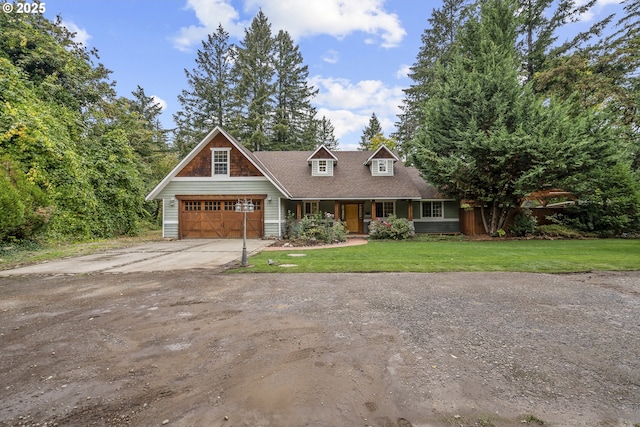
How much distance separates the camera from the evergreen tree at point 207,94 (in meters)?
30.1

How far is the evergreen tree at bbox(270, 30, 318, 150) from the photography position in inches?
1224

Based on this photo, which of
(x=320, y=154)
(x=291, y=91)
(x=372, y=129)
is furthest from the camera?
(x=372, y=129)

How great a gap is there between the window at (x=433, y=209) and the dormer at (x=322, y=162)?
6412 mm

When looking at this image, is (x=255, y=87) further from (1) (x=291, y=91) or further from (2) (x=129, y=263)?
(2) (x=129, y=263)

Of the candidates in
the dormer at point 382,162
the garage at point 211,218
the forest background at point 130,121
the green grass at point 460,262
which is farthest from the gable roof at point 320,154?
the green grass at point 460,262

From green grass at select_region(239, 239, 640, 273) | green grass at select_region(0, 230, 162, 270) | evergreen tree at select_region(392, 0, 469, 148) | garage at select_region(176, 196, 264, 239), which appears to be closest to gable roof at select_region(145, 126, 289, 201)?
garage at select_region(176, 196, 264, 239)

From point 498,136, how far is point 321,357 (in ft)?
48.1

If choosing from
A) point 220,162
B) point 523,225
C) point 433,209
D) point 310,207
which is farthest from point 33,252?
point 523,225

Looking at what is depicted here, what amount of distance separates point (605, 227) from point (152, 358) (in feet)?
71.0

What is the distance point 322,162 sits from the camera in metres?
19.6

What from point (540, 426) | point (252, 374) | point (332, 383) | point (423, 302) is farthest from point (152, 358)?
point (423, 302)
